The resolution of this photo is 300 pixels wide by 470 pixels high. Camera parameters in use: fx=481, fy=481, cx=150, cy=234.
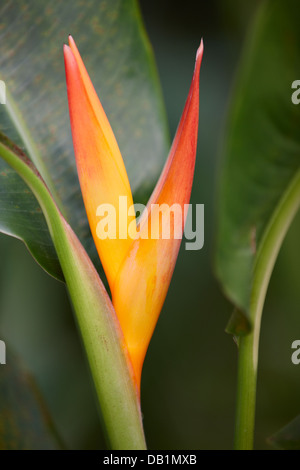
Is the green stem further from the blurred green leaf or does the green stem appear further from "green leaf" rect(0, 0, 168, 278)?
"green leaf" rect(0, 0, 168, 278)

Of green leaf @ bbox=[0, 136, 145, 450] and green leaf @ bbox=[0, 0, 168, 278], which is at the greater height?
green leaf @ bbox=[0, 0, 168, 278]

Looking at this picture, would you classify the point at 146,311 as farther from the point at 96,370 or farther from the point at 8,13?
the point at 8,13

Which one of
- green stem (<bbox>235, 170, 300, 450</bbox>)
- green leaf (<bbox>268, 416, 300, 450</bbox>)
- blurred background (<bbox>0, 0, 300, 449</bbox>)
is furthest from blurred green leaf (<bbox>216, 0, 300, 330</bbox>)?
blurred background (<bbox>0, 0, 300, 449</bbox>)

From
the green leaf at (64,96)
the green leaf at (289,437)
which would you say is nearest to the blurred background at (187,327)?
the green leaf at (64,96)

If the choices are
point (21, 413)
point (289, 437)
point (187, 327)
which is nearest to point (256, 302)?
point (289, 437)

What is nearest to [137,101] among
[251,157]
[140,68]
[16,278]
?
[140,68]

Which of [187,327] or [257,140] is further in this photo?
[187,327]

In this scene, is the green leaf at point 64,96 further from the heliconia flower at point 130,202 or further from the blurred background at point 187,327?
the blurred background at point 187,327

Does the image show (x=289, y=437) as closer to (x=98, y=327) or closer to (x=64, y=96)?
(x=98, y=327)
